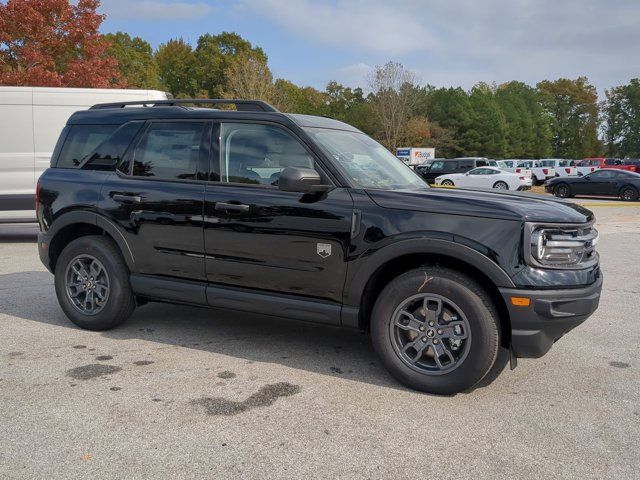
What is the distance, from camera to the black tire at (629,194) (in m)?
24.6

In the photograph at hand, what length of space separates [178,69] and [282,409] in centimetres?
6385

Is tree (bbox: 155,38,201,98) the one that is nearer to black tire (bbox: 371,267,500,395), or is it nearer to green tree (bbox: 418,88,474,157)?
green tree (bbox: 418,88,474,157)

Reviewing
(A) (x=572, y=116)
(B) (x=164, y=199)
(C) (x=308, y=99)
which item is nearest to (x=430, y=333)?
(B) (x=164, y=199)

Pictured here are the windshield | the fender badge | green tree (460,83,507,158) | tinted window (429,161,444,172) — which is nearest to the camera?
the fender badge

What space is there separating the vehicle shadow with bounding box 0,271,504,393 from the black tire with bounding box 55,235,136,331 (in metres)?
0.16

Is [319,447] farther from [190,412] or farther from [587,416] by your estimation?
[587,416]

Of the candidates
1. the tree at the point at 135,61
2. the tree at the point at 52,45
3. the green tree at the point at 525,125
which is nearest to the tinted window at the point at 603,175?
the tree at the point at 52,45

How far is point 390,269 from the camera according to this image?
4027mm

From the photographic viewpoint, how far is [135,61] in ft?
184

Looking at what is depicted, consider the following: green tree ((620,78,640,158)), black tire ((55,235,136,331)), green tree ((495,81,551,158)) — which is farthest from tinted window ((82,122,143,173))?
green tree ((620,78,640,158))

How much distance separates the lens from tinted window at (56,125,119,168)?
515 centimetres

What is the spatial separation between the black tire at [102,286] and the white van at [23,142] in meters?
5.62

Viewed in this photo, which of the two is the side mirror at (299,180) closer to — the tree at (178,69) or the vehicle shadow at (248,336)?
the vehicle shadow at (248,336)

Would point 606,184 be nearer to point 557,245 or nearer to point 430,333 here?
point 557,245
